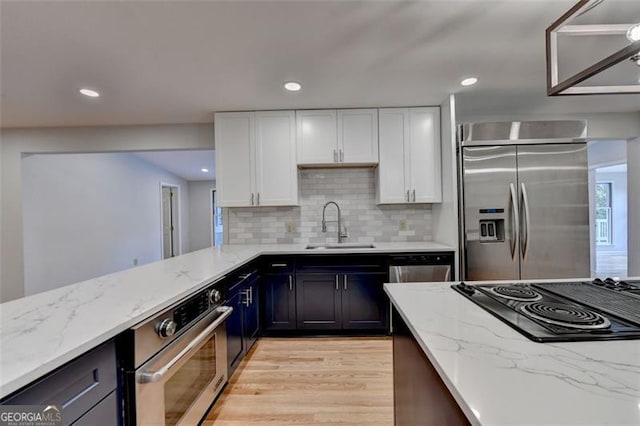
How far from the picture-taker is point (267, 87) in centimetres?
255

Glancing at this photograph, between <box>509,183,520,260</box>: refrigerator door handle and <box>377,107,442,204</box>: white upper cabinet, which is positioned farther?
<box>377,107,442,204</box>: white upper cabinet

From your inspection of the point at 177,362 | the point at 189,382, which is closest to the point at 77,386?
the point at 177,362

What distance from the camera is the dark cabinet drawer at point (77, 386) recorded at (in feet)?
2.38

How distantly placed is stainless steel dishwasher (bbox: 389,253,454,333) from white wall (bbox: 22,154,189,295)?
4612 millimetres

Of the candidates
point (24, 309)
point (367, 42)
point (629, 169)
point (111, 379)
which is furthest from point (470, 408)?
point (629, 169)

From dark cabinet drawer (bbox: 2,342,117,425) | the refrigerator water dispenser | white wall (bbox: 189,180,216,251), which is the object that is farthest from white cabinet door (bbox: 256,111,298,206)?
white wall (bbox: 189,180,216,251)

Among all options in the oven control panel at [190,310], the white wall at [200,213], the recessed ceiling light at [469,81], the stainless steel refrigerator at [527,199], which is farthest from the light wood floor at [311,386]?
the white wall at [200,213]

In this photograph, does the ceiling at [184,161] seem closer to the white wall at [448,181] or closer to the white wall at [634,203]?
the white wall at [448,181]

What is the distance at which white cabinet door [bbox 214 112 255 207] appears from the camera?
3.12 metres

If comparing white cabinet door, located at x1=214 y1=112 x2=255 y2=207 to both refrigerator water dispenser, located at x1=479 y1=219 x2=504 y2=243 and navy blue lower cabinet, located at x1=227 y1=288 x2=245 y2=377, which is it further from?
refrigerator water dispenser, located at x1=479 y1=219 x2=504 y2=243

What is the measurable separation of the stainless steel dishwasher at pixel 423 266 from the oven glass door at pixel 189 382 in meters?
1.70

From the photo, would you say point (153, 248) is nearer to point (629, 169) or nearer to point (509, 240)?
point (509, 240)

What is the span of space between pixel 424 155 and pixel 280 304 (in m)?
2.14

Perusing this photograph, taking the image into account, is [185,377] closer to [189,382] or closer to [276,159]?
[189,382]
